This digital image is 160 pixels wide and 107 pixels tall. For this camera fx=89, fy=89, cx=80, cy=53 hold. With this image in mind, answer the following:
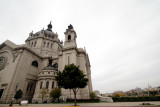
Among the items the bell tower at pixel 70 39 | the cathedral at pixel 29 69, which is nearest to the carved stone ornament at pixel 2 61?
the cathedral at pixel 29 69

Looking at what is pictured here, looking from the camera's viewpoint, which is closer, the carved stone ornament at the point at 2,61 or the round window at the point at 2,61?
the carved stone ornament at the point at 2,61

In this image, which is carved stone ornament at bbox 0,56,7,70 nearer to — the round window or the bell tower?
the round window

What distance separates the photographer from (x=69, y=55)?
33469mm

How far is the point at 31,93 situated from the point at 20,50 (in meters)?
15.5

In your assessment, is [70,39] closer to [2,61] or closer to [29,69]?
[29,69]

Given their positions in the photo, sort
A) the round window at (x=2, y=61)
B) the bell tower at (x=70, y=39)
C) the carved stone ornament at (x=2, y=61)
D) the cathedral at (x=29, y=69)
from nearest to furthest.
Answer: the cathedral at (x=29, y=69) → the carved stone ornament at (x=2, y=61) → the round window at (x=2, y=61) → the bell tower at (x=70, y=39)

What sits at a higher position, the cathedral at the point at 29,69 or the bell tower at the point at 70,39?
the bell tower at the point at 70,39

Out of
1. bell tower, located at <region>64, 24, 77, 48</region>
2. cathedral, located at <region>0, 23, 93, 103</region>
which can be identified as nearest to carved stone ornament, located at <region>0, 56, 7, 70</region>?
cathedral, located at <region>0, 23, 93, 103</region>

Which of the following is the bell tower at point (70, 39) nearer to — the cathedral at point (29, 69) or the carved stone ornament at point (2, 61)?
the cathedral at point (29, 69)

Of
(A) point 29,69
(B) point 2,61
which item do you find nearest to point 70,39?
(A) point 29,69

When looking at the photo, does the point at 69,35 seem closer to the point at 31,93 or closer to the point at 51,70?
the point at 51,70

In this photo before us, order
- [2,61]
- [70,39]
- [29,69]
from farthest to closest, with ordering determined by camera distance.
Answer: [70,39] → [2,61] → [29,69]

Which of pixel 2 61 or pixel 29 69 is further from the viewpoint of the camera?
pixel 2 61

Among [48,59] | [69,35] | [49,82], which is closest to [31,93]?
[49,82]
